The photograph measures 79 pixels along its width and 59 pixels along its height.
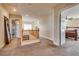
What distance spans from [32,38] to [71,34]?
10.6ft

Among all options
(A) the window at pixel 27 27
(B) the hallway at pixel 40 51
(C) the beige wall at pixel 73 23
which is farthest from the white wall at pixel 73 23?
(B) the hallway at pixel 40 51

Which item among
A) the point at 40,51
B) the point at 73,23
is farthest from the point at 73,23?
the point at 40,51

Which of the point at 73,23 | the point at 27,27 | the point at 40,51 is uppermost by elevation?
the point at 73,23

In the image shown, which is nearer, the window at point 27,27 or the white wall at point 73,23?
the window at point 27,27

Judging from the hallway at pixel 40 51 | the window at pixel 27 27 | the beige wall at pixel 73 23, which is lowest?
the hallway at pixel 40 51

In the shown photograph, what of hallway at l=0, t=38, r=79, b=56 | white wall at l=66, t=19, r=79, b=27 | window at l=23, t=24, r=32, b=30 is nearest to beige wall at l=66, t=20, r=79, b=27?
white wall at l=66, t=19, r=79, b=27

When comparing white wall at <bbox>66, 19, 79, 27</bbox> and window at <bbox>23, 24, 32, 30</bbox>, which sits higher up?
white wall at <bbox>66, 19, 79, 27</bbox>

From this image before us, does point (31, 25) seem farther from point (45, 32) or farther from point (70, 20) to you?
point (70, 20)

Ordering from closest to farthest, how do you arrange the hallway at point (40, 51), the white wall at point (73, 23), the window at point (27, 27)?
the hallway at point (40, 51) → the window at point (27, 27) → the white wall at point (73, 23)

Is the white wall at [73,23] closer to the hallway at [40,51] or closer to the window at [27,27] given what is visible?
the window at [27,27]

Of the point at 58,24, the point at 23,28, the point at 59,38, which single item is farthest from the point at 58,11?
the point at 23,28

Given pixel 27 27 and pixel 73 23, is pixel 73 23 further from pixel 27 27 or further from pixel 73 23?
pixel 27 27

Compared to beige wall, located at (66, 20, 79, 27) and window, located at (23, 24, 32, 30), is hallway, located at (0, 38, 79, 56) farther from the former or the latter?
beige wall, located at (66, 20, 79, 27)

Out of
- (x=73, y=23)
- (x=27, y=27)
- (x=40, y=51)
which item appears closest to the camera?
(x=40, y=51)
